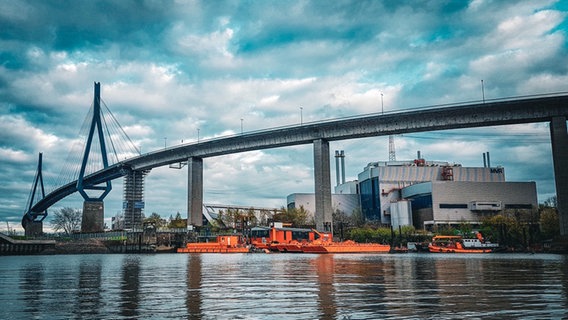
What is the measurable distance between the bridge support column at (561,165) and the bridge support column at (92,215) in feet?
359

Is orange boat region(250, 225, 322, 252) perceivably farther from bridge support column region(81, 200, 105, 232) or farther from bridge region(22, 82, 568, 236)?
bridge support column region(81, 200, 105, 232)

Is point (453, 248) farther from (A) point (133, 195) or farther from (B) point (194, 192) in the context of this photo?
(A) point (133, 195)

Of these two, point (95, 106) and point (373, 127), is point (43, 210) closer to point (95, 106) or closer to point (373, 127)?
point (95, 106)

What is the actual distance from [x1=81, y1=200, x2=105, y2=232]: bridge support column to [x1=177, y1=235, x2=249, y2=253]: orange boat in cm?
3725

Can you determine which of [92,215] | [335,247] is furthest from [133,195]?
[335,247]

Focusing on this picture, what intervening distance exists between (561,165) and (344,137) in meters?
39.7

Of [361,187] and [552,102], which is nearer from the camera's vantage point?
[552,102]

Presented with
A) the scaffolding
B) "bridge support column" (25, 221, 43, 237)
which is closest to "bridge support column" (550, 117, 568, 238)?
the scaffolding

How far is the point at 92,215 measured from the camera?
5261 inches

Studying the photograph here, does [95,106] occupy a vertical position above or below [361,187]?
above

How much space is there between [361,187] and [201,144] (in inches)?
2793

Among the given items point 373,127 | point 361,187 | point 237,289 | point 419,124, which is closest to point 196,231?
point 373,127

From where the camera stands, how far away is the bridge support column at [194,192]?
12150 cm

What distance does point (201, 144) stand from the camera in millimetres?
120938
